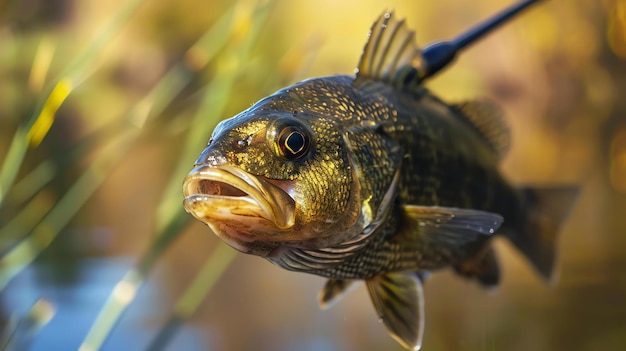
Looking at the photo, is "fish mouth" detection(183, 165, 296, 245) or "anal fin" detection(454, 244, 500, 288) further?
"anal fin" detection(454, 244, 500, 288)

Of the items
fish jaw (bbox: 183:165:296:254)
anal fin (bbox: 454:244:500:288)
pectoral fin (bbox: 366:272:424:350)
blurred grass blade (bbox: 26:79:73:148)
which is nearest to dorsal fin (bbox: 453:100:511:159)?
anal fin (bbox: 454:244:500:288)

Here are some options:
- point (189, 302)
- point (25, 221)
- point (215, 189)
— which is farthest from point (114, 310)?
point (25, 221)

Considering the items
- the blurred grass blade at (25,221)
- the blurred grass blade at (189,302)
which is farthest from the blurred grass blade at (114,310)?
the blurred grass blade at (25,221)

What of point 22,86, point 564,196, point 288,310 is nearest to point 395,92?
point 564,196

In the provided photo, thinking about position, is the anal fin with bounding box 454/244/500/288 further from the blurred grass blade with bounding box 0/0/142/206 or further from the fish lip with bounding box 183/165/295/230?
the blurred grass blade with bounding box 0/0/142/206

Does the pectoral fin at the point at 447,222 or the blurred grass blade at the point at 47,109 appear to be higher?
the blurred grass blade at the point at 47,109

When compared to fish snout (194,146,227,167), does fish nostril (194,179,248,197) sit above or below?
below

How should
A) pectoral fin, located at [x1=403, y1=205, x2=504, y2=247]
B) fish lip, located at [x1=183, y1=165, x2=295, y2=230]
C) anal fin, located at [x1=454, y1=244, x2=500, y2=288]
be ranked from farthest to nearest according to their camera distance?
anal fin, located at [x1=454, y1=244, x2=500, y2=288]
pectoral fin, located at [x1=403, y1=205, x2=504, y2=247]
fish lip, located at [x1=183, y1=165, x2=295, y2=230]

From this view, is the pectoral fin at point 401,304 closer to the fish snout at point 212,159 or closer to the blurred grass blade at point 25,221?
the fish snout at point 212,159

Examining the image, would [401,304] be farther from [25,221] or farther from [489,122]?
[25,221]
